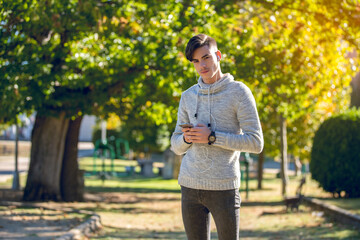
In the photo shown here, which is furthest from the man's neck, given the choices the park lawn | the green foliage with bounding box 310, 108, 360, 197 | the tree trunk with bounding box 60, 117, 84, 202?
the green foliage with bounding box 310, 108, 360, 197

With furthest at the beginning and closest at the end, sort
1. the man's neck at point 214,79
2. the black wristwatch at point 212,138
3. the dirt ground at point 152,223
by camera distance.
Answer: the dirt ground at point 152,223
the man's neck at point 214,79
the black wristwatch at point 212,138

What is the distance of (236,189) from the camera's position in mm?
3289

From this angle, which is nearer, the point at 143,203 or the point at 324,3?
the point at 324,3

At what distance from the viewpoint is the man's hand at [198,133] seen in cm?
315

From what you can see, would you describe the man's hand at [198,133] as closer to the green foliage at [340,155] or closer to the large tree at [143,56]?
the large tree at [143,56]

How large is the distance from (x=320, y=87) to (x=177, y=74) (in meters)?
3.72

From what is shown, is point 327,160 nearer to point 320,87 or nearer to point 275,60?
point 320,87

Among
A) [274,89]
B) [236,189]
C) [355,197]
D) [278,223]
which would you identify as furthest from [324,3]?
[236,189]

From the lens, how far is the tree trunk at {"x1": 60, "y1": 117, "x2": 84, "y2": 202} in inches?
560

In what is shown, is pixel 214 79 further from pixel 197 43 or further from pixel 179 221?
pixel 179 221

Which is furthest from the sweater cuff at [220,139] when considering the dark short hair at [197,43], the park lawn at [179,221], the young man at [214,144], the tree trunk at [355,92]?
the tree trunk at [355,92]

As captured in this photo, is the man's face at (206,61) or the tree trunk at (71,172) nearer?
the man's face at (206,61)

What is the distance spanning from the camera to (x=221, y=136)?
124 inches

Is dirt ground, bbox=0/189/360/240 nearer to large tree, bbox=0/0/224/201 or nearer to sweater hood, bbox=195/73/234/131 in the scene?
large tree, bbox=0/0/224/201
